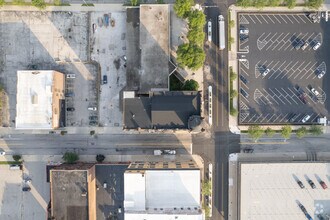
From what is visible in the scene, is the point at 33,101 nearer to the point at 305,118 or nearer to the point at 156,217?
the point at 156,217

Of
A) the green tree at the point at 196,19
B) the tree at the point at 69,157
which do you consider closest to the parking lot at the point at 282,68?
the green tree at the point at 196,19

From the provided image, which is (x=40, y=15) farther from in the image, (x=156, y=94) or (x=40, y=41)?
(x=156, y=94)

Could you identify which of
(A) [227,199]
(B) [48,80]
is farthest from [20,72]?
(A) [227,199]

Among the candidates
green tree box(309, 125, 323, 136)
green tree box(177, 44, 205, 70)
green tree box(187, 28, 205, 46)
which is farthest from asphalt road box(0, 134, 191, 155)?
green tree box(309, 125, 323, 136)

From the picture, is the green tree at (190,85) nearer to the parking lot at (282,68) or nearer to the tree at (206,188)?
the parking lot at (282,68)

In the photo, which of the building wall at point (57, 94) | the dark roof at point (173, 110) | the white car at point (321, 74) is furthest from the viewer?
the white car at point (321, 74)

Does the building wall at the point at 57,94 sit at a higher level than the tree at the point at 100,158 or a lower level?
higher
